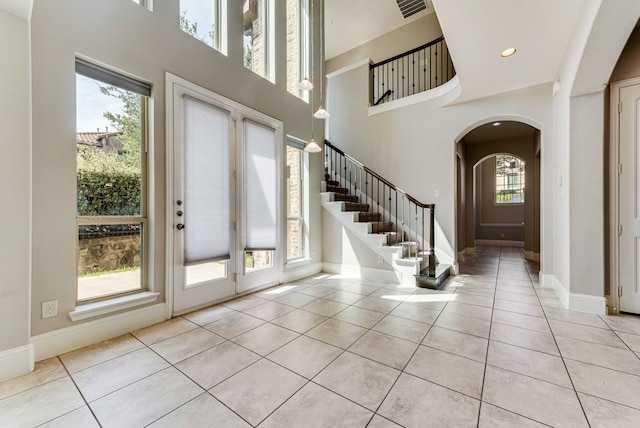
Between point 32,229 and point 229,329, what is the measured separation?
1.74 metres

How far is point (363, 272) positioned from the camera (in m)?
4.65

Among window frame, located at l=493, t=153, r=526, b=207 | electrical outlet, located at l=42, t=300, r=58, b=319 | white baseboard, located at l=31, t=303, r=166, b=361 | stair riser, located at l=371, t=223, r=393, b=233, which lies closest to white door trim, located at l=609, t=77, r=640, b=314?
stair riser, located at l=371, t=223, r=393, b=233

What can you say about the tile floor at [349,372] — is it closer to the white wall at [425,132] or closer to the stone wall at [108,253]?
the stone wall at [108,253]

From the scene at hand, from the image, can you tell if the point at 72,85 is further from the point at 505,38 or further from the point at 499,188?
the point at 499,188

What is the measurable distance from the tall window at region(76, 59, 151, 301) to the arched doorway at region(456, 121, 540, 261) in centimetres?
535

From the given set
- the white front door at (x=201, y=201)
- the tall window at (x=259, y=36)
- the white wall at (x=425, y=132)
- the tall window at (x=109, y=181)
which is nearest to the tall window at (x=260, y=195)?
the white front door at (x=201, y=201)

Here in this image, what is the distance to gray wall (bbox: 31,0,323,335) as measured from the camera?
A: 2049 millimetres

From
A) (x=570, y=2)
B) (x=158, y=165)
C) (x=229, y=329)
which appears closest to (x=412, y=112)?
(x=570, y=2)

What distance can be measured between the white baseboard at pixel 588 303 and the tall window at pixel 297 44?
4.80 metres

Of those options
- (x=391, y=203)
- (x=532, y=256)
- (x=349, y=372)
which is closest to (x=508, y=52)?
(x=391, y=203)

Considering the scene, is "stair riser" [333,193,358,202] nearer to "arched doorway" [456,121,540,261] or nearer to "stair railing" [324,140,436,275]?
"stair railing" [324,140,436,275]

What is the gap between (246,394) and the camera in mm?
1648

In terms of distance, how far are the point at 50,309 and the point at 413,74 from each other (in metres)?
7.26

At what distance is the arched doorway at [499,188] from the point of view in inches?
245
